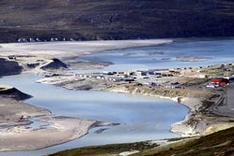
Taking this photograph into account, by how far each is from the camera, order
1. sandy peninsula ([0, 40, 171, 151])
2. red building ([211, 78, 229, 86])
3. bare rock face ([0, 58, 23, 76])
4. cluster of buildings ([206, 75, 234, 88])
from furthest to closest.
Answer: bare rock face ([0, 58, 23, 76]) → red building ([211, 78, 229, 86]) → cluster of buildings ([206, 75, 234, 88]) → sandy peninsula ([0, 40, 171, 151])

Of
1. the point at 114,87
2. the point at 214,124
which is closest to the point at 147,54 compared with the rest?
the point at 114,87

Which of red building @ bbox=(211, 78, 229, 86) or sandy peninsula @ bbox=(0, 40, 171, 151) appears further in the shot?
red building @ bbox=(211, 78, 229, 86)

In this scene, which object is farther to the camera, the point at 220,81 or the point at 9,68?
the point at 9,68

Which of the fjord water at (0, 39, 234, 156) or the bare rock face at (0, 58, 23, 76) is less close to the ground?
the bare rock face at (0, 58, 23, 76)

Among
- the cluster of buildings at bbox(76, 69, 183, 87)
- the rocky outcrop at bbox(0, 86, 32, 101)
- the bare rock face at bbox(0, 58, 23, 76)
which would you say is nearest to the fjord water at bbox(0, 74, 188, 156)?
the rocky outcrop at bbox(0, 86, 32, 101)

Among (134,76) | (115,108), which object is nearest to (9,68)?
(134,76)

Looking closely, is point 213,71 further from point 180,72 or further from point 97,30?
point 97,30

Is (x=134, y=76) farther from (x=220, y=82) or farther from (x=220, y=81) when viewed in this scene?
(x=220, y=82)

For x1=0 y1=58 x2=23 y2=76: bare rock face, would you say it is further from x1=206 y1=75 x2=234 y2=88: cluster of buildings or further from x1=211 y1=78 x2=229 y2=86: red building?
x1=211 y1=78 x2=229 y2=86: red building

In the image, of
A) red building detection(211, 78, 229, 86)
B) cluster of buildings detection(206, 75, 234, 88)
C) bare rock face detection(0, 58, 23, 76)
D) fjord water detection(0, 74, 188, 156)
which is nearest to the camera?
fjord water detection(0, 74, 188, 156)
